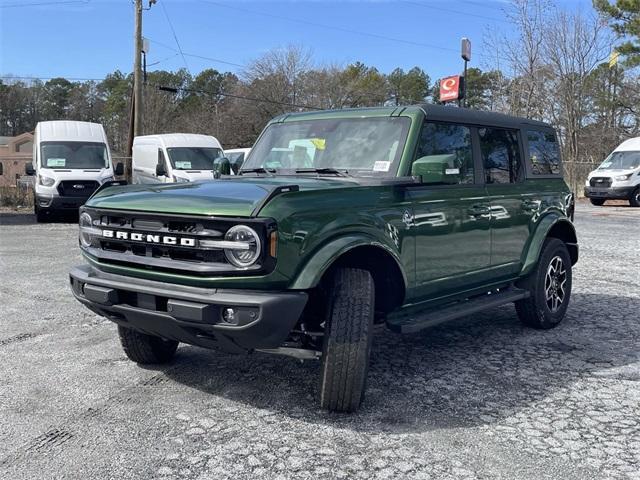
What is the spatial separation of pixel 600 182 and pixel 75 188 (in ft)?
59.9

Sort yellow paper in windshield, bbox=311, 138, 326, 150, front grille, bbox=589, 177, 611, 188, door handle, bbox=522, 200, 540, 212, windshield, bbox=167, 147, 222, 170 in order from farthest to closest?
front grille, bbox=589, 177, 611, 188 < windshield, bbox=167, 147, 222, 170 < door handle, bbox=522, 200, 540, 212 < yellow paper in windshield, bbox=311, 138, 326, 150

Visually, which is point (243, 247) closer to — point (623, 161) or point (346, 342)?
point (346, 342)

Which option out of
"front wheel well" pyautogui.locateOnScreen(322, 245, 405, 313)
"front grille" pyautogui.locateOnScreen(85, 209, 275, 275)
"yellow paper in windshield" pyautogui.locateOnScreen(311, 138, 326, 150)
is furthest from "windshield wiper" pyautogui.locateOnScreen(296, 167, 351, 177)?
"front grille" pyautogui.locateOnScreen(85, 209, 275, 275)

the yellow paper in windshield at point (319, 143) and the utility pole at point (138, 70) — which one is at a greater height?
the utility pole at point (138, 70)

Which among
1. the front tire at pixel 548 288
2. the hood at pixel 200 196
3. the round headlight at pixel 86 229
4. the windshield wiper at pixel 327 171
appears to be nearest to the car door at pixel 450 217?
the windshield wiper at pixel 327 171

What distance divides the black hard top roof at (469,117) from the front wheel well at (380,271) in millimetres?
1221

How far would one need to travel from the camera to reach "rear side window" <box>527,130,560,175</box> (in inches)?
236

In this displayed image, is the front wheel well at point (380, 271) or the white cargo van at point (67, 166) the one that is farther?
the white cargo van at point (67, 166)

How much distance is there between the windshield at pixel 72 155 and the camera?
17.7 metres

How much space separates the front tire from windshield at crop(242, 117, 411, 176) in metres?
2.07

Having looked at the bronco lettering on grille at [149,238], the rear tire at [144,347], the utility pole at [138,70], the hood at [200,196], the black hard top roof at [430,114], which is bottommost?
the rear tire at [144,347]

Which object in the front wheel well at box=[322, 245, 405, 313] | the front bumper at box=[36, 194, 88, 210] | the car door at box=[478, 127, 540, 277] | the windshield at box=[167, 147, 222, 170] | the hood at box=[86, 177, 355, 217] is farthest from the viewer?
the windshield at box=[167, 147, 222, 170]

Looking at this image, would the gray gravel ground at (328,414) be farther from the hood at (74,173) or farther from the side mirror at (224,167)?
the hood at (74,173)

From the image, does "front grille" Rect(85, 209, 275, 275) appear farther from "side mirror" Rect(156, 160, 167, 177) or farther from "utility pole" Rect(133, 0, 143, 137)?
"utility pole" Rect(133, 0, 143, 137)
